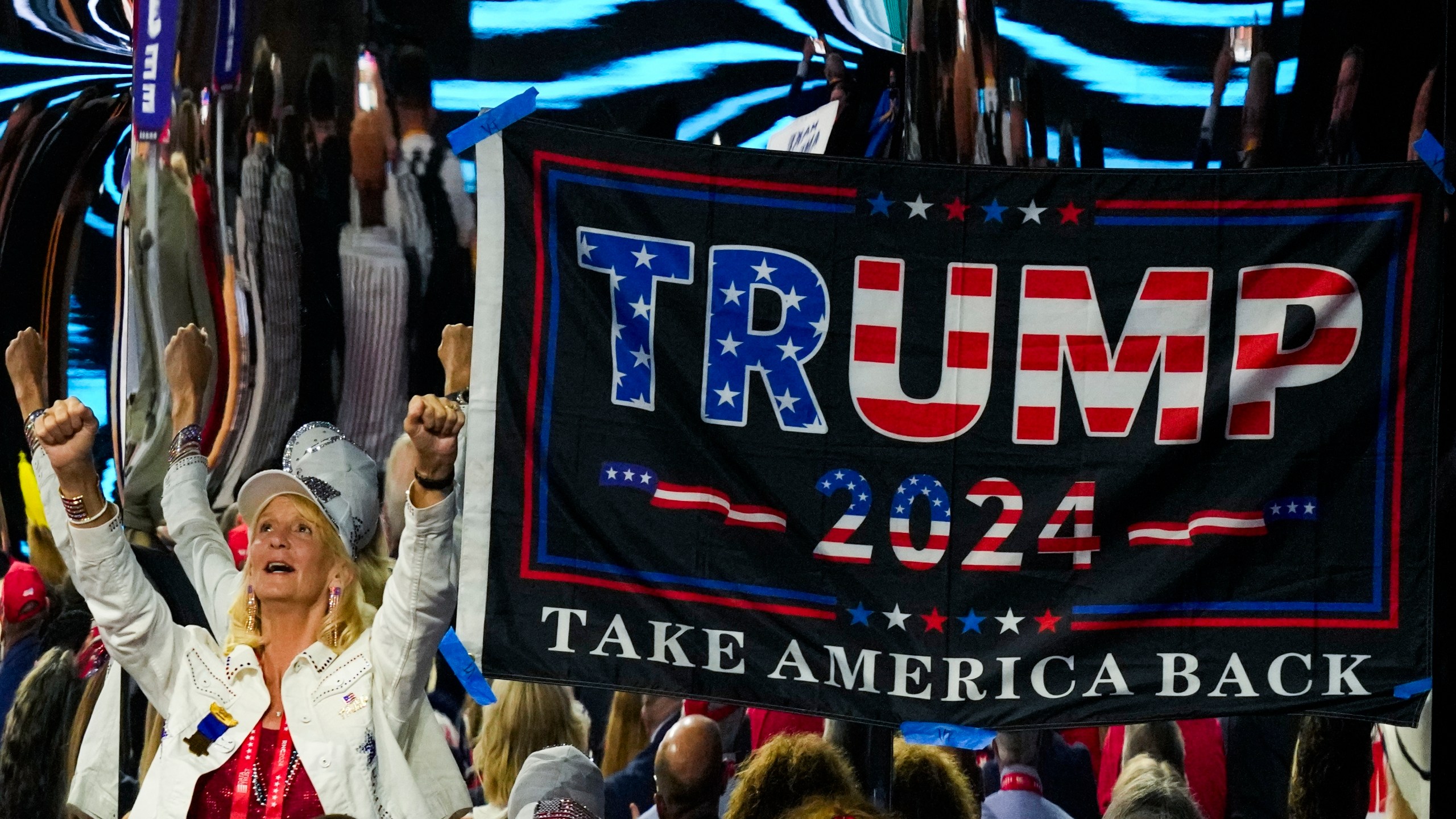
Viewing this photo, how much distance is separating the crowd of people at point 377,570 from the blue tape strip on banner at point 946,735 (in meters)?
0.25

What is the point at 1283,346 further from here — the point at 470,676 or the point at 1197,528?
the point at 470,676

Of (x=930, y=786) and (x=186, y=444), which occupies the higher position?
(x=186, y=444)

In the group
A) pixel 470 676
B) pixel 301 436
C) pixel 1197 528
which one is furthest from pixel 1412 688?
pixel 301 436

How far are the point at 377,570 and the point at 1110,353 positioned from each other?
166cm

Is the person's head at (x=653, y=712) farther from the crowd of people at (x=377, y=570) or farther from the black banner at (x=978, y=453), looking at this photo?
the black banner at (x=978, y=453)

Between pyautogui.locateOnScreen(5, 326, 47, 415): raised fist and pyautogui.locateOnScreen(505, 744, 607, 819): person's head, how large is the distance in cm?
151

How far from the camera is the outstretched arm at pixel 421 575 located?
337cm

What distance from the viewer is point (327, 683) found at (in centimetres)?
339

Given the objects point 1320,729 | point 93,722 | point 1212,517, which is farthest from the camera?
point 93,722

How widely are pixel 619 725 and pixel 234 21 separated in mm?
1795

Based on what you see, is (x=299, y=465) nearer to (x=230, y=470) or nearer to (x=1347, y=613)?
(x=230, y=470)

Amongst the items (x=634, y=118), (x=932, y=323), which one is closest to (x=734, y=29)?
(x=634, y=118)

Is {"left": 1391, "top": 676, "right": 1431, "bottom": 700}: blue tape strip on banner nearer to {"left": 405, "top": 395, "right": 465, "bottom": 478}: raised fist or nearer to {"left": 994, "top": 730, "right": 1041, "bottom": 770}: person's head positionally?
{"left": 994, "top": 730, "right": 1041, "bottom": 770}: person's head

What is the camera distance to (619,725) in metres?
3.59
